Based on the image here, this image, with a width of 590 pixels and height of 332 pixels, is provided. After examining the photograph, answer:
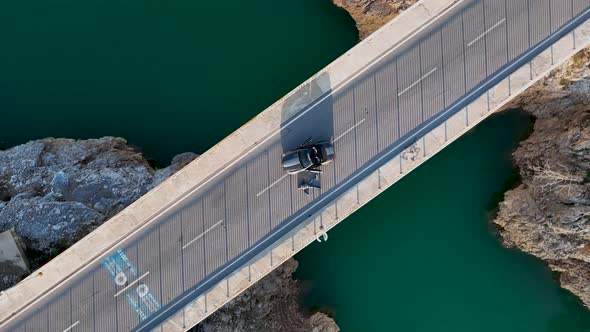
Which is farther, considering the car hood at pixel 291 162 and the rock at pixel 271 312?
the rock at pixel 271 312

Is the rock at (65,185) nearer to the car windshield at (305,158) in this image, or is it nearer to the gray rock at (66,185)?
the gray rock at (66,185)

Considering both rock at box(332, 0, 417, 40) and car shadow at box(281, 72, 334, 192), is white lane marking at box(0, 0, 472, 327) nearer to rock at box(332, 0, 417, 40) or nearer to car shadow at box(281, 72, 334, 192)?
car shadow at box(281, 72, 334, 192)

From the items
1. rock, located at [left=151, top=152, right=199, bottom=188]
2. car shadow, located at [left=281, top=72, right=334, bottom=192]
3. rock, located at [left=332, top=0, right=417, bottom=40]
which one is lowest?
rock, located at [left=151, top=152, right=199, bottom=188]

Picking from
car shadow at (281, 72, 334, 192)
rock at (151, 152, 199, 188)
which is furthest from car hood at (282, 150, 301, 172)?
rock at (151, 152, 199, 188)

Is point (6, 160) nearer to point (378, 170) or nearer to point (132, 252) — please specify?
point (132, 252)

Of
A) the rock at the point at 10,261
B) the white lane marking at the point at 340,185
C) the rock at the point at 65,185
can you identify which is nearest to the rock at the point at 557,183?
the white lane marking at the point at 340,185

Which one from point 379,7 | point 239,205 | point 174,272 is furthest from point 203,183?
point 379,7
